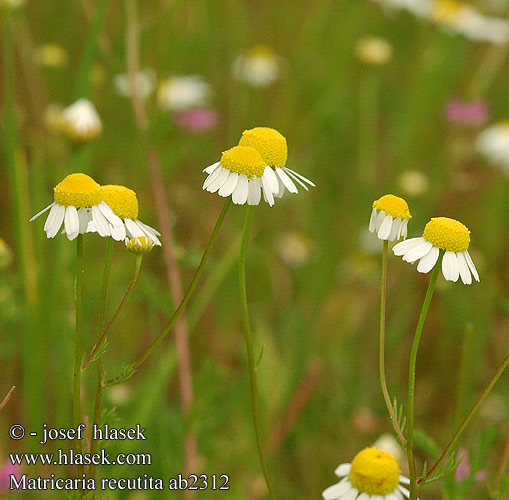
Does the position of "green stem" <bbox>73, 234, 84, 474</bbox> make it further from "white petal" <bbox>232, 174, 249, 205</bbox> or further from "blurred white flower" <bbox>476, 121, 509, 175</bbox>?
"blurred white flower" <bbox>476, 121, 509, 175</bbox>

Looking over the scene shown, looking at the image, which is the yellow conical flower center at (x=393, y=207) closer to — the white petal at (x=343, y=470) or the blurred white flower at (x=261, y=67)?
the white petal at (x=343, y=470)

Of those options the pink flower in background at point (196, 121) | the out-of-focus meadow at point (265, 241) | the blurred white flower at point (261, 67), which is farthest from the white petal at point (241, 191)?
the blurred white flower at point (261, 67)

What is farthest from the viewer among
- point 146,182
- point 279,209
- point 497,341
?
point 279,209

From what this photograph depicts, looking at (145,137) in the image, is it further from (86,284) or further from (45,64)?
(45,64)

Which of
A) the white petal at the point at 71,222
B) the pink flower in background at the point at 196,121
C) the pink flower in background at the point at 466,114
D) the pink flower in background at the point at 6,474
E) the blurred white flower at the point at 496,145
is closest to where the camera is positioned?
the white petal at the point at 71,222

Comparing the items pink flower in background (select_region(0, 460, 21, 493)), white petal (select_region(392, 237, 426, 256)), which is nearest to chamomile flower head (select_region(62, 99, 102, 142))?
pink flower in background (select_region(0, 460, 21, 493))

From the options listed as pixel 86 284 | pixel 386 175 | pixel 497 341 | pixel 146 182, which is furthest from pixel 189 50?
pixel 497 341
